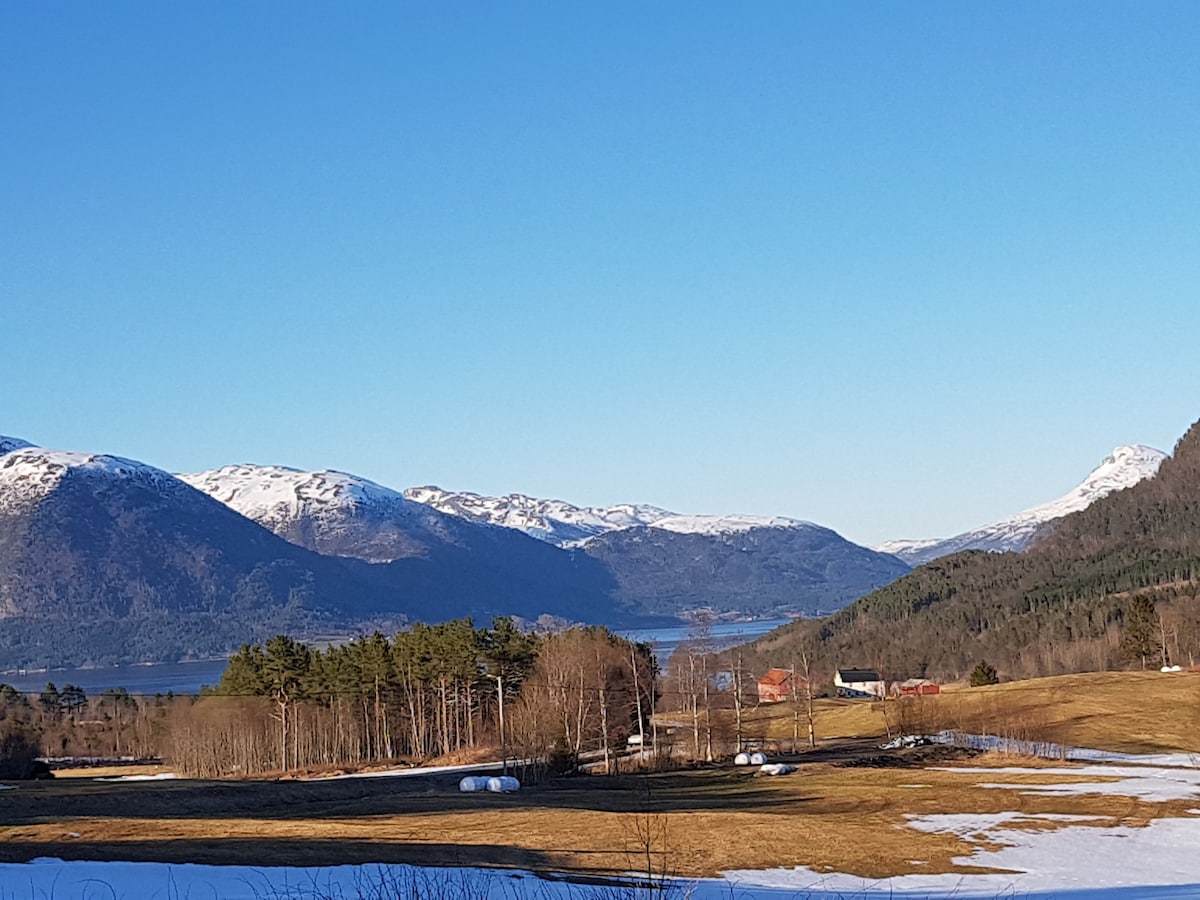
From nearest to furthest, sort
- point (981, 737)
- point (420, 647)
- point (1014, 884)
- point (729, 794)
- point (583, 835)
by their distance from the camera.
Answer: point (1014, 884), point (583, 835), point (729, 794), point (981, 737), point (420, 647)

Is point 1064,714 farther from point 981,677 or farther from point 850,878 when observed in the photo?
point 850,878

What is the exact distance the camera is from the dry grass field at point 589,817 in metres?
34.4

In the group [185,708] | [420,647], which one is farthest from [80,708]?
[420,647]

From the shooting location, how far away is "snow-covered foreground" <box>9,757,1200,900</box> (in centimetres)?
2345

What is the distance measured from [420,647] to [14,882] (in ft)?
228

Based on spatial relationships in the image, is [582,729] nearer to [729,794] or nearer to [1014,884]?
[729,794]

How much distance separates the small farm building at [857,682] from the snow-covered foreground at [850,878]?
4833 inches

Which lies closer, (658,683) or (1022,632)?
(658,683)

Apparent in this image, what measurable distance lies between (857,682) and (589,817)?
137454 mm

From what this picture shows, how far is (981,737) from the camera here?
285 feet

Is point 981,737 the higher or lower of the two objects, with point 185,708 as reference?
lower

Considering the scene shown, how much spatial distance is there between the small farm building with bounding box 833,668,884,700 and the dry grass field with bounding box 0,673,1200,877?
87.3 m

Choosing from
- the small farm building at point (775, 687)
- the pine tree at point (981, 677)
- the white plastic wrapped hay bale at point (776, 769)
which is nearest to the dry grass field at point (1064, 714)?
the pine tree at point (981, 677)

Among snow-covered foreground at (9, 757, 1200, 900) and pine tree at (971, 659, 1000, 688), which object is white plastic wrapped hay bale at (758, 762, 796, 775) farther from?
pine tree at (971, 659, 1000, 688)
